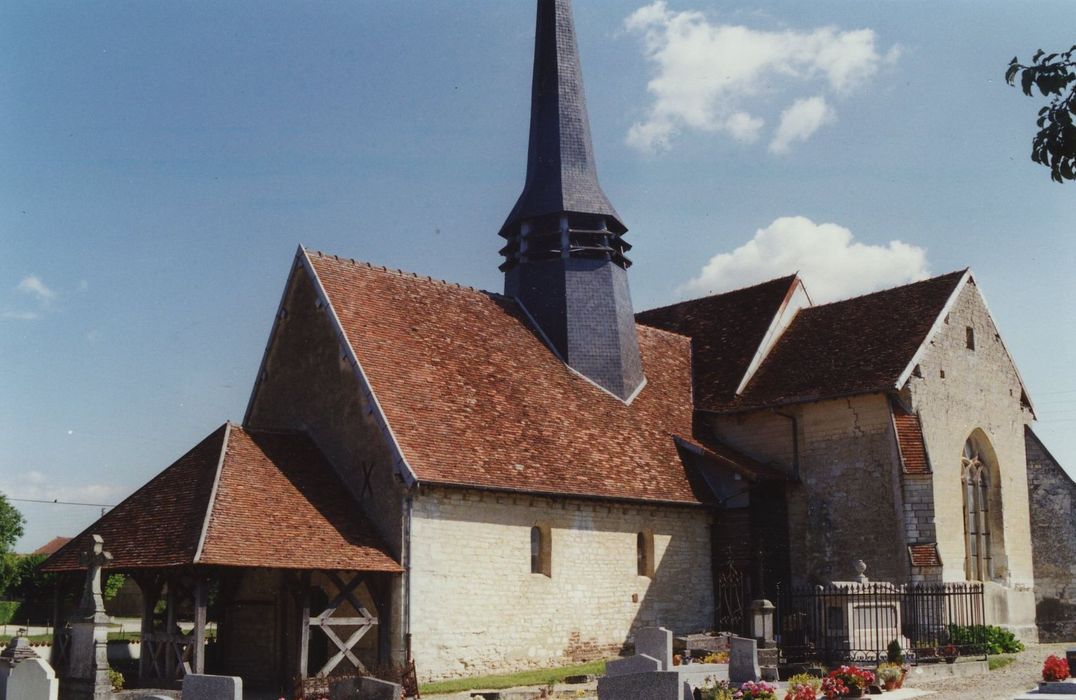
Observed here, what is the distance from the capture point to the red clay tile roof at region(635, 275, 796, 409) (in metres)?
28.0

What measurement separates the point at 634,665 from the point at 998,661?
28.7 feet

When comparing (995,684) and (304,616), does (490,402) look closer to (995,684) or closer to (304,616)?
(304,616)

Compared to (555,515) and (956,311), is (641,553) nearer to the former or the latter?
(555,515)

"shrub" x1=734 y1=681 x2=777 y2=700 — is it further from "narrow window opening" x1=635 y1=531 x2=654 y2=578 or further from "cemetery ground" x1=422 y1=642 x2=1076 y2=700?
"narrow window opening" x1=635 y1=531 x2=654 y2=578

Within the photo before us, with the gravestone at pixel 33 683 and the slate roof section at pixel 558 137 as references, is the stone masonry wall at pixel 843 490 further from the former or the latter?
the gravestone at pixel 33 683

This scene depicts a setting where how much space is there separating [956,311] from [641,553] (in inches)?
386

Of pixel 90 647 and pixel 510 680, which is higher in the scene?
pixel 90 647

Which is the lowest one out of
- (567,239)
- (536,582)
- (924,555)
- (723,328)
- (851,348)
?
(536,582)

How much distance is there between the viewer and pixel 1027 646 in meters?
24.7

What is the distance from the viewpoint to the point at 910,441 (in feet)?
77.9

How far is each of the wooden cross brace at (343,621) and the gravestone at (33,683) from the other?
6.91 m

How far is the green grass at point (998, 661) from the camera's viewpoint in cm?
1977

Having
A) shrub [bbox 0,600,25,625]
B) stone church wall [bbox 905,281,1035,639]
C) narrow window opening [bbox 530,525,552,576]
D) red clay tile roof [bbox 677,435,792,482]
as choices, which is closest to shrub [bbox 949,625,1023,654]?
stone church wall [bbox 905,281,1035,639]

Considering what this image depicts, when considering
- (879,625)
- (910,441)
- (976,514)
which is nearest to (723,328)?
(910,441)
